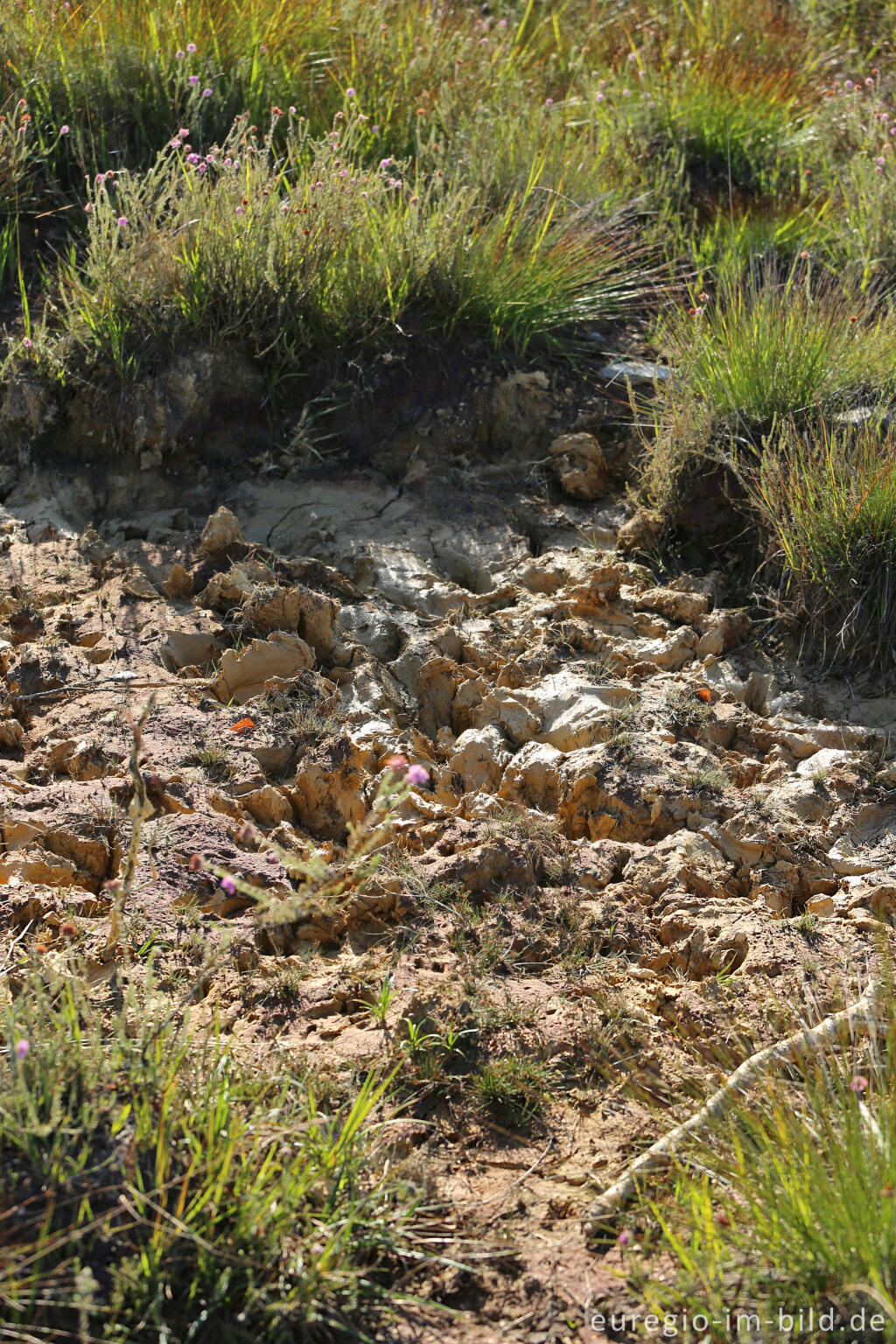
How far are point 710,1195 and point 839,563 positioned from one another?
227cm

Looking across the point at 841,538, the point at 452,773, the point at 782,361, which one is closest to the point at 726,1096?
the point at 452,773

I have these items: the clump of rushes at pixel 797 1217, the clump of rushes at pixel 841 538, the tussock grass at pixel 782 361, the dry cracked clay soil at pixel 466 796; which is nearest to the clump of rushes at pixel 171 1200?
the dry cracked clay soil at pixel 466 796

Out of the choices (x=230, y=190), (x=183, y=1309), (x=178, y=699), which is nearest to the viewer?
(x=183, y=1309)

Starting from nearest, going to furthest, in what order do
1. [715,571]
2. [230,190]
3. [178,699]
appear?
1. [178,699]
2. [715,571]
3. [230,190]

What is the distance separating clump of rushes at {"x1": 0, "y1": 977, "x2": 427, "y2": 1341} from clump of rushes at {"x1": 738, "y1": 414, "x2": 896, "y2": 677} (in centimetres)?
238

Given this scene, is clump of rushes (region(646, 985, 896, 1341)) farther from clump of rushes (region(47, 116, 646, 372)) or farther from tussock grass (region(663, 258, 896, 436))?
clump of rushes (region(47, 116, 646, 372))

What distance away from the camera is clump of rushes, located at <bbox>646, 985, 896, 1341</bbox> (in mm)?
1801

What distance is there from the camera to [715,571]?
4.14 metres

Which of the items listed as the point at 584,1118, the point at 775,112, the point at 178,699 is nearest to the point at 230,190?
the point at 178,699

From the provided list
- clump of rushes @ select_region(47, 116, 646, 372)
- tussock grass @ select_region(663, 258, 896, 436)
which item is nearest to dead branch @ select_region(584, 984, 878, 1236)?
tussock grass @ select_region(663, 258, 896, 436)

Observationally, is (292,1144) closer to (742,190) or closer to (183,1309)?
(183,1309)

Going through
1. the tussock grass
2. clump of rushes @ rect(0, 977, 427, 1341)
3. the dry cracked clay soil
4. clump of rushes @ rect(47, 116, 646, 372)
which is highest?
clump of rushes @ rect(47, 116, 646, 372)

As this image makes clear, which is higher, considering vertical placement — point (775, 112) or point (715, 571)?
point (775, 112)

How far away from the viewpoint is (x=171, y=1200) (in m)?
1.93
